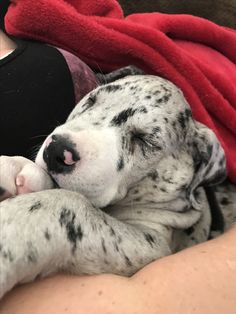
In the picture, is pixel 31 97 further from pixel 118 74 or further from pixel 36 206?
pixel 36 206

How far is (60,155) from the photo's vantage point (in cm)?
137

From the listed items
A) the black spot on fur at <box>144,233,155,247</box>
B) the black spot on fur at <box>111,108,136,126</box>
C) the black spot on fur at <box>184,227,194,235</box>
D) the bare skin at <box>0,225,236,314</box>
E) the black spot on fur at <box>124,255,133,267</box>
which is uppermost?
the black spot on fur at <box>111,108,136,126</box>

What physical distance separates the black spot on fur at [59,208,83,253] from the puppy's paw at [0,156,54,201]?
0.14m

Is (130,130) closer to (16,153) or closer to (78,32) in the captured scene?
(16,153)

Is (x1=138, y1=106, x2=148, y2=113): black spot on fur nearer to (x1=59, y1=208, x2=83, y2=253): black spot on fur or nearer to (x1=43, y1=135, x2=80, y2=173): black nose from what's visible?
(x1=43, y1=135, x2=80, y2=173): black nose

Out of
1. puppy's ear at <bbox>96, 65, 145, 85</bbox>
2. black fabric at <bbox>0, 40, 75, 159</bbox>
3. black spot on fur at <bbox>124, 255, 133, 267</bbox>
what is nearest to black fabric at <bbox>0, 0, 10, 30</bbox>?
black fabric at <bbox>0, 40, 75, 159</bbox>

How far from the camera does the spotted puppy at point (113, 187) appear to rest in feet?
4.10

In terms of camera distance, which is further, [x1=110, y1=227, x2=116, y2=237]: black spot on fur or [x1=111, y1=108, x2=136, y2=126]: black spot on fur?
[x1=111, y1=108, x2=136, y2=126]: black spot on fur

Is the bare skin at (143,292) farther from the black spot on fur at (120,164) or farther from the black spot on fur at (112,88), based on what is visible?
the black spot on fur at (112,88)

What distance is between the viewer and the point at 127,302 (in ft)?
4.02

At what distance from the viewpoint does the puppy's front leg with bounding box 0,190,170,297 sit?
1203mm

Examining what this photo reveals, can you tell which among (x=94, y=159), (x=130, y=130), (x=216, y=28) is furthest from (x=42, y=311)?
(x=216, y=28)

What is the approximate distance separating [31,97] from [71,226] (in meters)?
0.57

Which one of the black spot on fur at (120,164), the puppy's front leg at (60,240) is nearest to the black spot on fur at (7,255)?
the puppy's front leg at (60,240)
